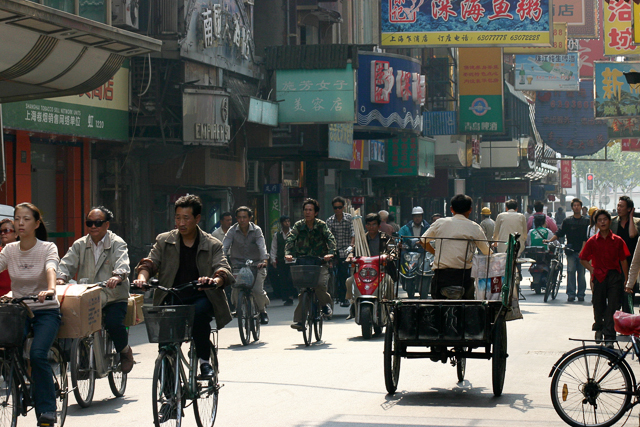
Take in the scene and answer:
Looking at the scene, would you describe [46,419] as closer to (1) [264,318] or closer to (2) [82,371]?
(2) [82,371]

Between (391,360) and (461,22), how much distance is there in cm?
1865

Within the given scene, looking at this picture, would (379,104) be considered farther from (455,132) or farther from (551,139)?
(551,139)

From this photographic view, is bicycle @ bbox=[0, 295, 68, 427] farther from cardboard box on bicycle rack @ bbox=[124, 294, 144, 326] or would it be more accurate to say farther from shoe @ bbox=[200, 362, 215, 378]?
cardboard box on bicycle rack @ bbox=[124, 294, 144, 326]

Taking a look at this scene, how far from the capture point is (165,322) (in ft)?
20.3

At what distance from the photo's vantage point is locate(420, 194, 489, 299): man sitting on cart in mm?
8828

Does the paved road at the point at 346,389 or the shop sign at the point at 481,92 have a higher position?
the shop sign at the point at 481,92

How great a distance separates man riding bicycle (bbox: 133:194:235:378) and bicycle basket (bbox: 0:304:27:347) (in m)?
0.87

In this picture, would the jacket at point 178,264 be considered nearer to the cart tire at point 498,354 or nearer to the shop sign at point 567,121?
the cart tire at point 498,354

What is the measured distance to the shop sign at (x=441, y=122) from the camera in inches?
1446

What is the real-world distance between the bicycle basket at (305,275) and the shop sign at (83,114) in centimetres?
597

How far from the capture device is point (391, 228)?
2064 centimetres

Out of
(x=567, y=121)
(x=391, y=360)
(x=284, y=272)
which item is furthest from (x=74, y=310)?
(x=567, y=121)

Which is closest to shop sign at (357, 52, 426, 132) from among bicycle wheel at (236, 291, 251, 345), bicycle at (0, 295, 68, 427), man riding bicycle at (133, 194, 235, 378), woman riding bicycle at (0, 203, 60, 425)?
bicycle wheel at (236, 291, 251, 345)

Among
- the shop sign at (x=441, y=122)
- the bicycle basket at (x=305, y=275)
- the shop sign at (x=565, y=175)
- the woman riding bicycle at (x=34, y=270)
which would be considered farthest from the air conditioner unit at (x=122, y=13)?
the shop sign at (x=565, y=175)
